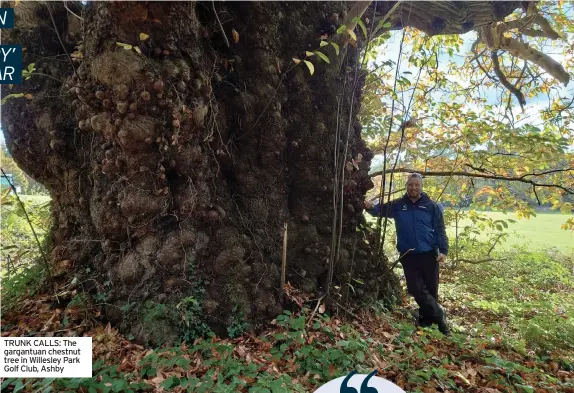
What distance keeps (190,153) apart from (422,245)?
2.97 meters

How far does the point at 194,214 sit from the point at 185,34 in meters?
1.66

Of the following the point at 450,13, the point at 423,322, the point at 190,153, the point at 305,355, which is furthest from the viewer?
the point at 450,13

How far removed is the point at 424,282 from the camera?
4.31 meters

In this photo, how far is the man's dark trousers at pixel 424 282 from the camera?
4.10 m

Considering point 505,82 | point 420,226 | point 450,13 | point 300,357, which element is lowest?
point 300,357

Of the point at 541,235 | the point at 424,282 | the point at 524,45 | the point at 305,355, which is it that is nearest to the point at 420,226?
the point at 424,282

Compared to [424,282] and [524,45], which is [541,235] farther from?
[424,282]

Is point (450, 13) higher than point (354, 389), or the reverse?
point (450, 13)

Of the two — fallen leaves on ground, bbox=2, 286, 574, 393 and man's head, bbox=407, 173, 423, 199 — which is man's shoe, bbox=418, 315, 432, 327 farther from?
man's head, bbox=407, 173, 423, 199

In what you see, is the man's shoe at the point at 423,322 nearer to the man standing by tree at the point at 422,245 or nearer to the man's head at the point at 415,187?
the man standing by tree at the point at 422,245

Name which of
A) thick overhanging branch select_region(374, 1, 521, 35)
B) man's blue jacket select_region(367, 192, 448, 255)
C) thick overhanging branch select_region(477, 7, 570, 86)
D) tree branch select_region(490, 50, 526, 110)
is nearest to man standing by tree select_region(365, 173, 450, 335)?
man's blue jacket select_region(367, 192, 448, 255)

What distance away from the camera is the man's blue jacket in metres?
4.16

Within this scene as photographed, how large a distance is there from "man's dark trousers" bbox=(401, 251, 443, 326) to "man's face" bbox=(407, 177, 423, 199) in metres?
0.75

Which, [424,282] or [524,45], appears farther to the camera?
[524,45]
